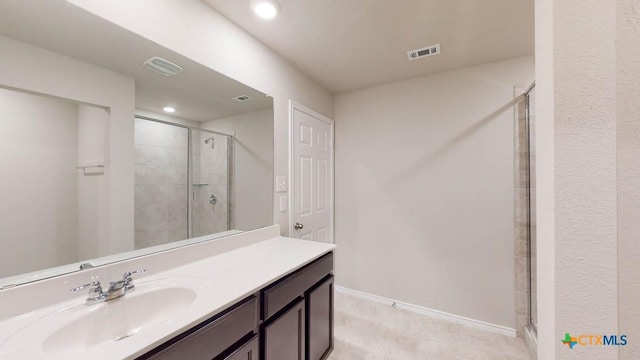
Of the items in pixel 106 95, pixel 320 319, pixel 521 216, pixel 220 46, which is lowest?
pixel 320 319

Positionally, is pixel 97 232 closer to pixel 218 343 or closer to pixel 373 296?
pixel 218 343

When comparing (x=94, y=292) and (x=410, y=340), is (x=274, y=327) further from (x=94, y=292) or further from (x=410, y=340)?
(x=410, y=340)

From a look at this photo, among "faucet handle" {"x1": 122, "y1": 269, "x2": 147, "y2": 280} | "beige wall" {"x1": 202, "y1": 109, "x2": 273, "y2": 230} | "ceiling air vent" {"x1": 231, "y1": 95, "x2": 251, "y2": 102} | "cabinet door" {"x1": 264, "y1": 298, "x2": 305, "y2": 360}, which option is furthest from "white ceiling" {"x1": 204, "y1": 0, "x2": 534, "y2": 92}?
"cabinet door" {"x1": 264, "y1": 298, "x2": 305, "y2": 360}

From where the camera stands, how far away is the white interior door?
7.32ft

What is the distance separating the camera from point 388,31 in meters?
1.77

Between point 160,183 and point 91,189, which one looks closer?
point 91,189

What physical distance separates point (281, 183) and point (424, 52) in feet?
5.65

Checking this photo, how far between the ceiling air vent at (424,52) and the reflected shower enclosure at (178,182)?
1753 millimetres

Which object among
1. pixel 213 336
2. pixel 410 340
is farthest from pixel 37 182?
pixel 410 340

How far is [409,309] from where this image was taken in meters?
2.46

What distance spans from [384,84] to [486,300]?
244cm

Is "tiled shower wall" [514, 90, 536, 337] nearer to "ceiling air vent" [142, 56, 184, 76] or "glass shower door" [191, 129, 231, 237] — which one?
"glass shower door" [191, 129, 231, 237]

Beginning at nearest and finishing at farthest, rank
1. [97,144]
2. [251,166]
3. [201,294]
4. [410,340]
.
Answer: [201,294], [97,144], [251,166], [410,340]

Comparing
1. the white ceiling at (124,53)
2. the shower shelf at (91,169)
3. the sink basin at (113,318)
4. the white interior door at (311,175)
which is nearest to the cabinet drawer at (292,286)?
the sink basin at (113,318)
